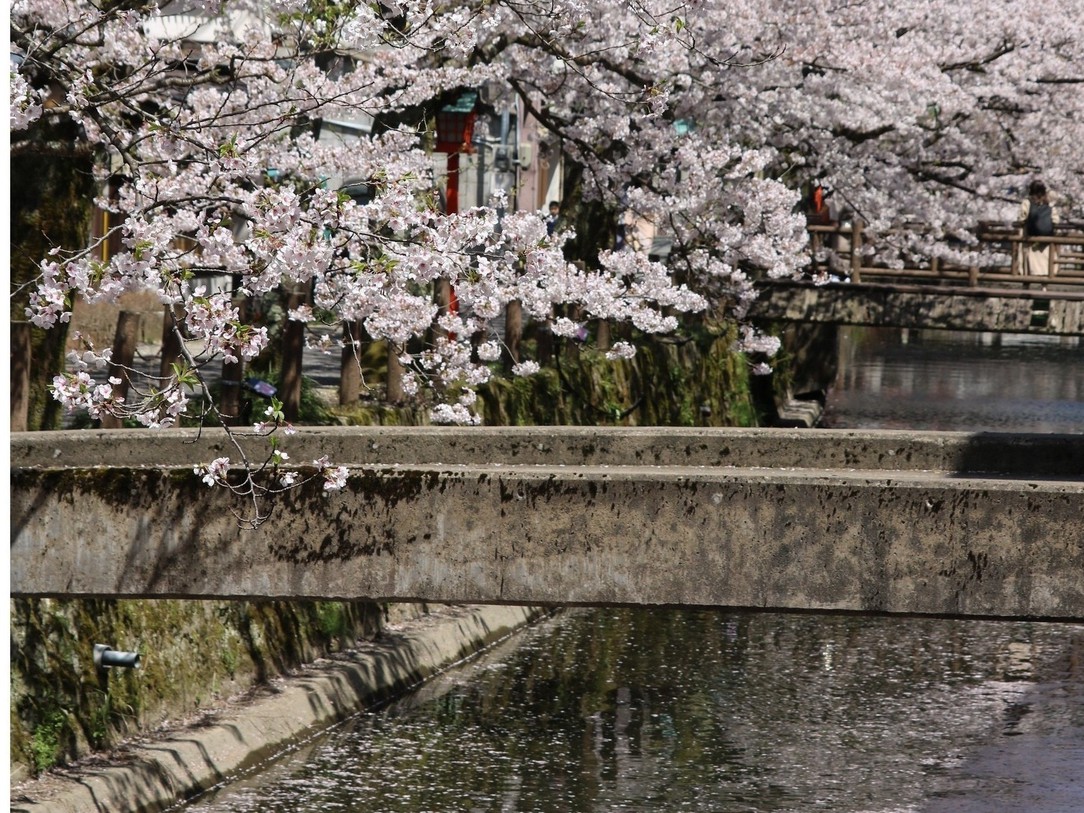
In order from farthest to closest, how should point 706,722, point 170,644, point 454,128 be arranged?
point 454,128, point 706,722, point 170,644

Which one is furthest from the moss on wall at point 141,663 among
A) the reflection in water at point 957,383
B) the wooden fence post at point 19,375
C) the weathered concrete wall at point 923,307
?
the reflection in water at point 957,383

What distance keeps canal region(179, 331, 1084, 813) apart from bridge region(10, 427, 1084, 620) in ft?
7.81

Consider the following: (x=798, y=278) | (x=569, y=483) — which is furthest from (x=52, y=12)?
(x=798, y=278)

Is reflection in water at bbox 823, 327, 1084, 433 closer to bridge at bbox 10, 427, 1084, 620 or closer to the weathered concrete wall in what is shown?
the weathered concrete wall

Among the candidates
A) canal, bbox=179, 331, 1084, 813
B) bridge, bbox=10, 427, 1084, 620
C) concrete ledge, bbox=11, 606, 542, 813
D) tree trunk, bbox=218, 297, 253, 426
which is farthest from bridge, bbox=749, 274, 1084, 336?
bridge, bbox=10, 427, 1084, 620

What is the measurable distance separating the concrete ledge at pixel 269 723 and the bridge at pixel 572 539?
306 centimetres

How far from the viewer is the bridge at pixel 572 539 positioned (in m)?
7.36

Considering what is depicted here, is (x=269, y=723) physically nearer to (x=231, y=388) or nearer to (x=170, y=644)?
(x=170, y=644)

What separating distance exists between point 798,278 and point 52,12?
12.4 meters

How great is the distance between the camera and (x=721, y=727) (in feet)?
47.9

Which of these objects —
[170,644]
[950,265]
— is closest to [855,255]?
[950,265]

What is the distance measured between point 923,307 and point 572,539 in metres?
17.1

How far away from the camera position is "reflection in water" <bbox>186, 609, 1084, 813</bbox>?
1254 cm

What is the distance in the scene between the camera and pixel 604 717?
49.1 ft
